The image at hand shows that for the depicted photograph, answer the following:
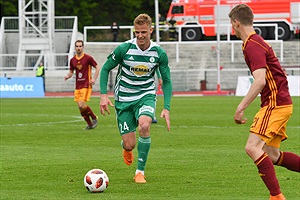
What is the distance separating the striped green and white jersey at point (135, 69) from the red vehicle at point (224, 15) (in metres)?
40.7

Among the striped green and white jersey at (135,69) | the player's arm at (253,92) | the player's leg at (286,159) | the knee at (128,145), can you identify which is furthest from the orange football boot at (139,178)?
the player's arm at (253,92)

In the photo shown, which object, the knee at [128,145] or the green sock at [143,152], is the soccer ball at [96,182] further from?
the knee at [128,145]

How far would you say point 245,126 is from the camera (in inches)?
856

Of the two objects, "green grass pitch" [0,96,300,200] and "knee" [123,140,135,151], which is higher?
"knee" [123,140,135,151]

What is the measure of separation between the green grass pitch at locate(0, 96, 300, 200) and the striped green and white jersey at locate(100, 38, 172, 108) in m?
1.22

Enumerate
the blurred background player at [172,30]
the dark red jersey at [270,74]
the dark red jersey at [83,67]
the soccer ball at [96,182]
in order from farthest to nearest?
the blurred background player at [172,30]
the dark red jersey at [83,67]
the soccer ball at [96,182]
the dark red jersey at [270,74]

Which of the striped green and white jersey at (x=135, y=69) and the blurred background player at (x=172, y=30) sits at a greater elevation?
the blurred background player at (x=172, y=30)

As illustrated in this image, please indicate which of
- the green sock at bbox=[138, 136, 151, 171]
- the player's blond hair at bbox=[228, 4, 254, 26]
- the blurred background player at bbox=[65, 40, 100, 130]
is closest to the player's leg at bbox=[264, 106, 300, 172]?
the player's blond hair at bbox=[228, 4, 254, 26]

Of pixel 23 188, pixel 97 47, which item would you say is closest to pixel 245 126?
pixel 23 188

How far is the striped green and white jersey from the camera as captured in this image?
38.3ft

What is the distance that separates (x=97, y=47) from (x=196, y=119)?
2876 centimetres

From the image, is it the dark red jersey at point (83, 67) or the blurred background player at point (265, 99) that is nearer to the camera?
the blurred background player at point (265, 99)

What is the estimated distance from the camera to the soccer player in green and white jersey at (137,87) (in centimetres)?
1160

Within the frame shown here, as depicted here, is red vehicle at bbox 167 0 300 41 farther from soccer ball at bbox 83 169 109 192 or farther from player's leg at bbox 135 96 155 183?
soccer ball at bbox 83 169 109 192
